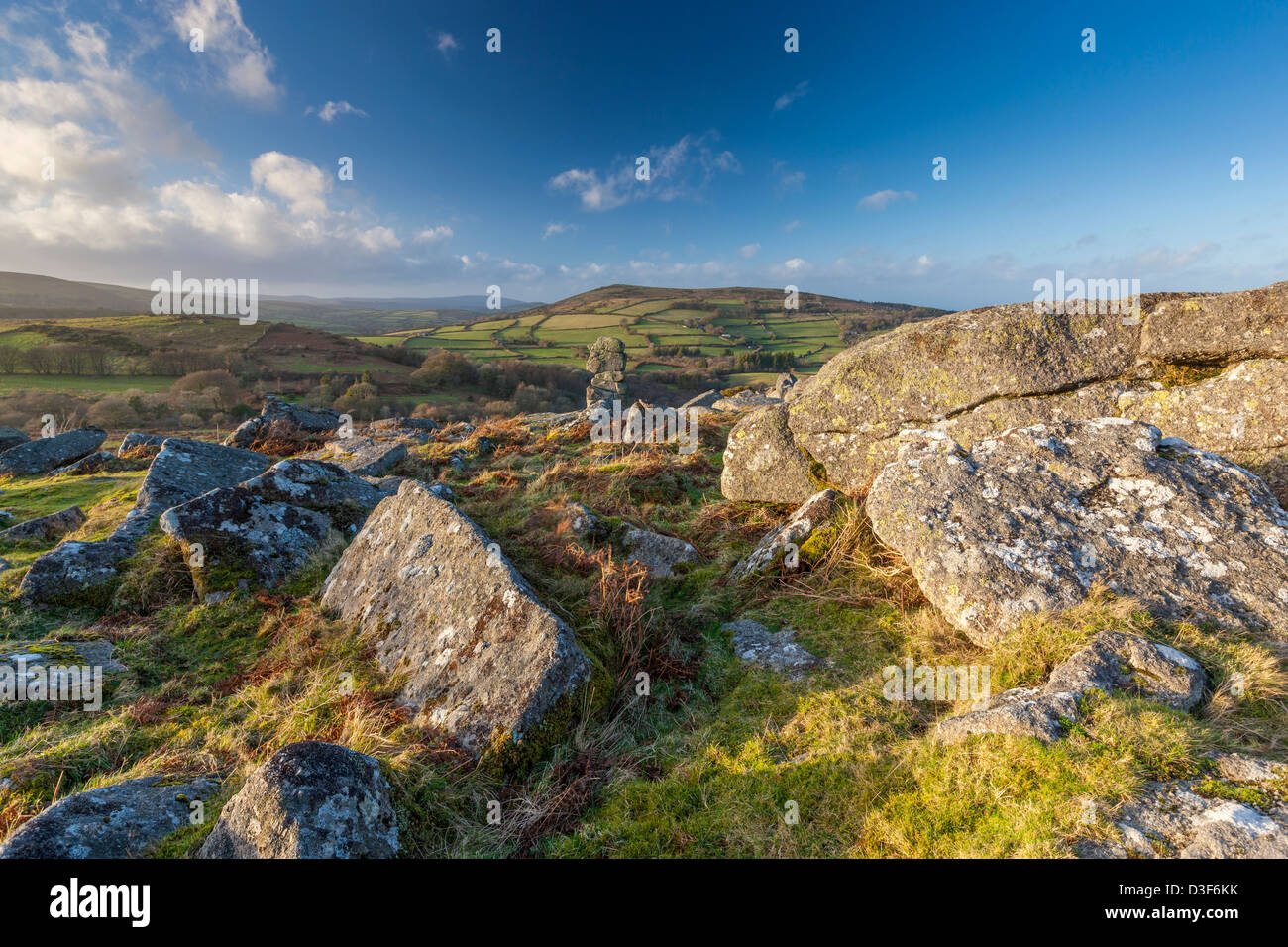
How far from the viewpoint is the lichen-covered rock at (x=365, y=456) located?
42.8 ft

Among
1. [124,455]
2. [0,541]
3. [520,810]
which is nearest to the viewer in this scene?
[520,810]

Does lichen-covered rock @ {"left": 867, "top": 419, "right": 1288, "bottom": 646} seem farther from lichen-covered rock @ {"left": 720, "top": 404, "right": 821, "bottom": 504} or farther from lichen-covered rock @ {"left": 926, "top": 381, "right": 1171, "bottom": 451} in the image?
lichen-covered rock @ {"left": 720, "top": 404, "right": 821, "bottom": 504}

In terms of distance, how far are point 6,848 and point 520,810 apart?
9.48 feet

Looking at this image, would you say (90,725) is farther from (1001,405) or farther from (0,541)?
(1001,405)

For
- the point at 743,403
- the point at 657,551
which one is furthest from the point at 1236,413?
the point at 743,403

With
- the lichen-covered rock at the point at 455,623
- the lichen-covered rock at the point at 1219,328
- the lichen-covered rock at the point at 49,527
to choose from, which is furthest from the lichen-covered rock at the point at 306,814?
the lichen-covered rock at the point at 1219,328

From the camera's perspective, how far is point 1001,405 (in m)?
7.64

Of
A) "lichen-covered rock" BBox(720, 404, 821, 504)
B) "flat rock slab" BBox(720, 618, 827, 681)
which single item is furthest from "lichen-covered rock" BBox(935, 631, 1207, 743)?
"lichen-covered rock" BBox(720, 404, 821, 504)

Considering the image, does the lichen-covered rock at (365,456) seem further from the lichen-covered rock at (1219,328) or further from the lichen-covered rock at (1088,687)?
the lichen-covered rock at (1219,328)

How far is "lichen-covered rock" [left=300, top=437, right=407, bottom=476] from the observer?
513 inches

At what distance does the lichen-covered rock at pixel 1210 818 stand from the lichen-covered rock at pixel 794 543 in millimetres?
3904

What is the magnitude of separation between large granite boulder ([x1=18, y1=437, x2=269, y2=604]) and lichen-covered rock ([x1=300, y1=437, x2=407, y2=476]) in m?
1.69

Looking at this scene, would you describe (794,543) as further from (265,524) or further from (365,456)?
(365,456)

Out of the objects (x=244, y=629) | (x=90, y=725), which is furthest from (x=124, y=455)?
(x=90, y=725)
